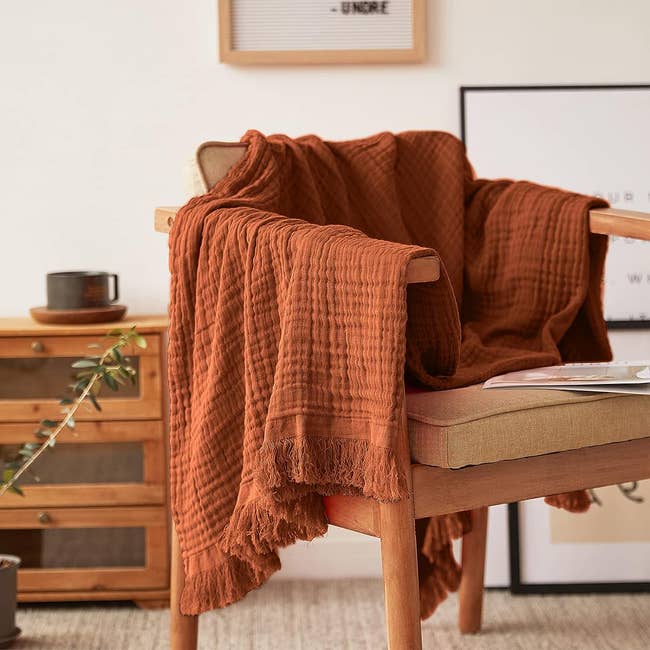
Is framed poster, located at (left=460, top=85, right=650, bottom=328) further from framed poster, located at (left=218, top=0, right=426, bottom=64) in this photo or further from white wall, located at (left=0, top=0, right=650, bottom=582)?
framed poster, located at (left=218, top=0, right=426, bottom=64)

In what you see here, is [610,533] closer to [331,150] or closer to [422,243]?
[422,243]

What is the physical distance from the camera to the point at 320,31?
2182 millimetres

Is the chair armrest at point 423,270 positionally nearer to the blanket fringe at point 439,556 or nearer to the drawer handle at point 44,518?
the blanket fringe at point 439,556

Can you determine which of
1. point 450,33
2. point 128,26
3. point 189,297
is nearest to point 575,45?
point 450,33

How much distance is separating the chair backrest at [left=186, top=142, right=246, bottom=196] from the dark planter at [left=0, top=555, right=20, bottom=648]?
0.79 m

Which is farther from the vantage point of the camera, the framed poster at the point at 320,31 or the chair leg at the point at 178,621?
the framed poster at the point at 320,31

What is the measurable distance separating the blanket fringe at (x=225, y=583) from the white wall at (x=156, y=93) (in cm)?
91

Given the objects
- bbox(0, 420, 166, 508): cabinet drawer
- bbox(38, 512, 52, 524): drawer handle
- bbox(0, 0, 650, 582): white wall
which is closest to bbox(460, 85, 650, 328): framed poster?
bbox(0, 0, 650, 582): white wall

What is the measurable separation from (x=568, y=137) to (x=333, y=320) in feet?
3.72

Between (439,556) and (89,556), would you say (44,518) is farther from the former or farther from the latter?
(439,556)

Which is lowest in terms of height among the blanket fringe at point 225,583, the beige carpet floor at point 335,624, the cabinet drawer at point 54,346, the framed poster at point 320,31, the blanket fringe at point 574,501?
the beige carpet floor at point 335,624

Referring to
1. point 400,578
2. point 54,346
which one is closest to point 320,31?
point 54,346

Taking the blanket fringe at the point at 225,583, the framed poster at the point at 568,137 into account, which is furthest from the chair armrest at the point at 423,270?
the framed poster at the point at 568,137

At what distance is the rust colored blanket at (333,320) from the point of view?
1.25 meters
